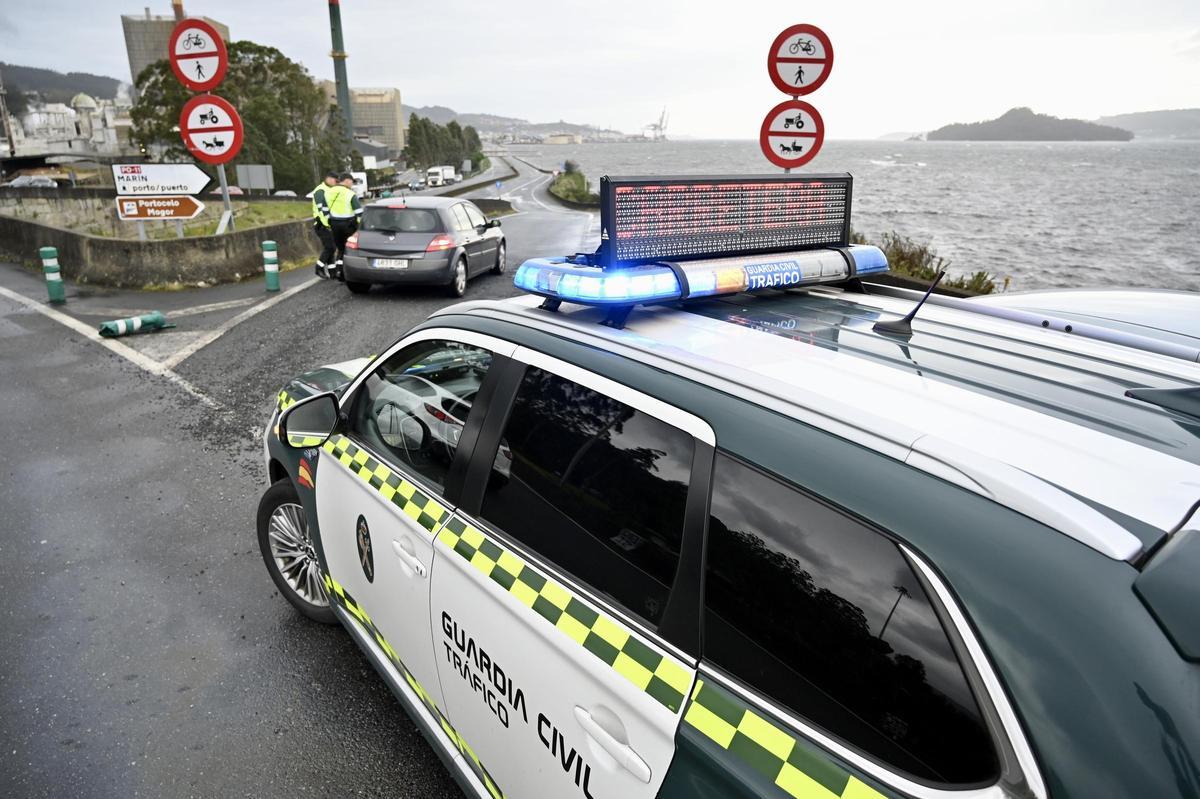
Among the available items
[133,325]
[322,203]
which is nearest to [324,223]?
[322,203]

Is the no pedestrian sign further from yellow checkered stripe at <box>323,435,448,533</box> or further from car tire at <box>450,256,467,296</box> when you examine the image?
yellow checkered stripe at <box>323,435,448,533</box>

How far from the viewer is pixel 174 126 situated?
189 ft

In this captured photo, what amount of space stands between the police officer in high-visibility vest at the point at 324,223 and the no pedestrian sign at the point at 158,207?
192 cm

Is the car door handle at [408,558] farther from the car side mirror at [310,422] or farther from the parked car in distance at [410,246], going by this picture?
the parked car in distance at [410,246]

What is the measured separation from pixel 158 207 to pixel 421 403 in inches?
442

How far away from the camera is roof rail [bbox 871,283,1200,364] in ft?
8.02

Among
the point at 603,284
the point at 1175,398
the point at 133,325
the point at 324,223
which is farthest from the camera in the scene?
the point at 324,223

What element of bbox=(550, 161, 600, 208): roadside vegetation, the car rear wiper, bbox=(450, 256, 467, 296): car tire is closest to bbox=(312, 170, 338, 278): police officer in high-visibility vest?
bbox=(450, 256, 467, 296): car tire

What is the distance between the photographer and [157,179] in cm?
1170

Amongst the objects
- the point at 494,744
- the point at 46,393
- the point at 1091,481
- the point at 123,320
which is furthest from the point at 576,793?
the point at 123,320

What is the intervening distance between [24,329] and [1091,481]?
38.3 ft

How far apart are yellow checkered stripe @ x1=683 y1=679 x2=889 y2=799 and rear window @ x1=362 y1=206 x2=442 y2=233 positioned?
36.0 feet

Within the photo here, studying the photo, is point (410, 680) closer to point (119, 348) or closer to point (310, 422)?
point (310, 422)

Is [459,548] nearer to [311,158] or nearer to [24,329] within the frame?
[24,329]
